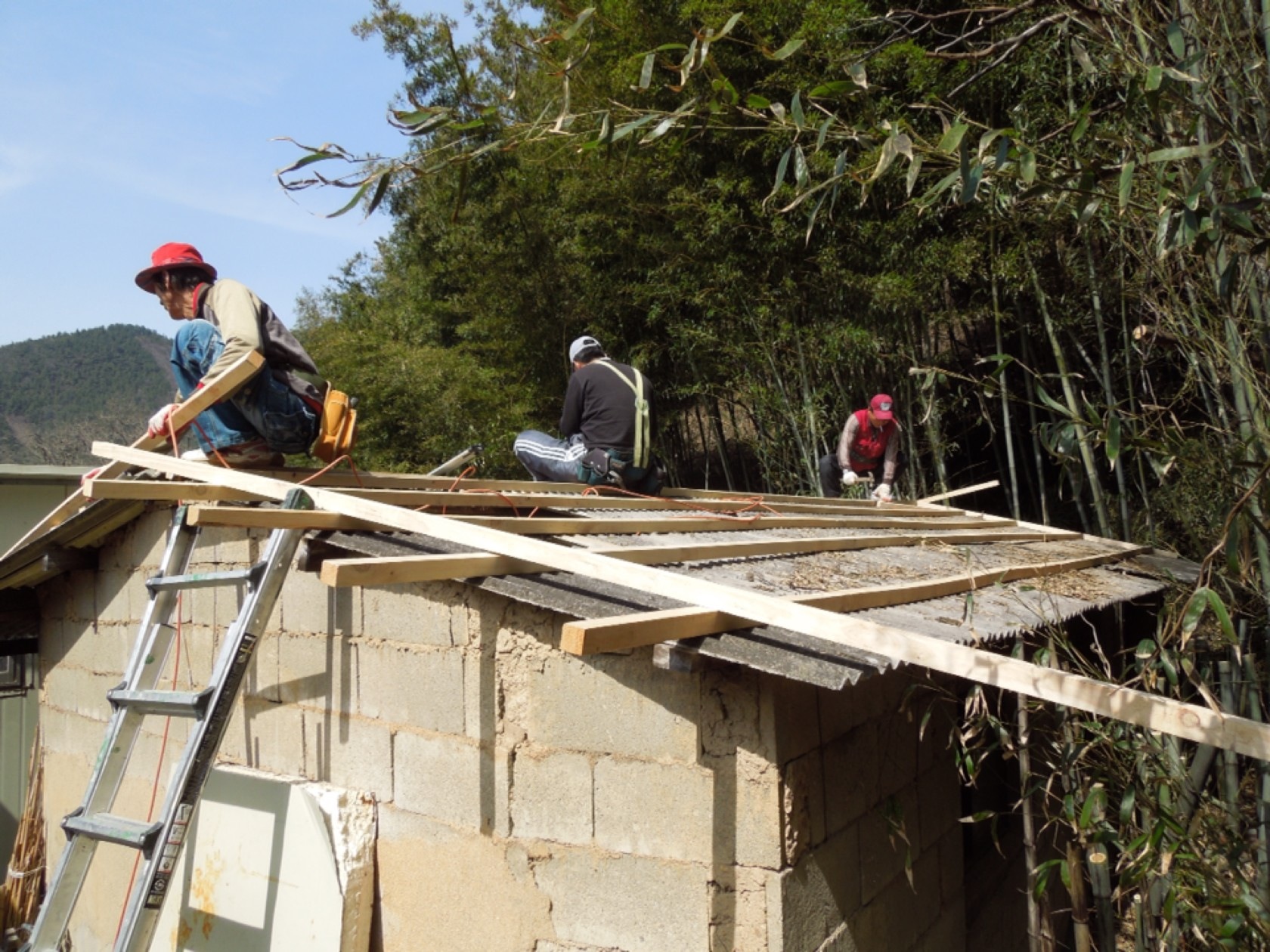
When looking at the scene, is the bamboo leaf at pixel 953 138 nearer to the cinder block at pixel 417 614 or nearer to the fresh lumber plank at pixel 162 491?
the cinder block at pixel 417 614

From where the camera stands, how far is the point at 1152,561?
21.0ft

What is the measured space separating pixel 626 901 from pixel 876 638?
4.83 feet

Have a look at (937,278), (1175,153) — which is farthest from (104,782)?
(937,278)

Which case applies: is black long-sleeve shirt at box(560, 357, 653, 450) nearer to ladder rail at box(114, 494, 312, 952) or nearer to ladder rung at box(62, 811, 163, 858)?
ladder rail at box(114, 494, 312, 952)

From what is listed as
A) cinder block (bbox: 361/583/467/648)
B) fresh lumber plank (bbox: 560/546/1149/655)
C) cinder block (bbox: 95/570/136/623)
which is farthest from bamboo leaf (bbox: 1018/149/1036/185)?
cinder block (bbox: 95/570/136/623)

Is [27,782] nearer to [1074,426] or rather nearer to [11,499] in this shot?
[11,499]

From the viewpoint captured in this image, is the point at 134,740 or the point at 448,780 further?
the point at 448,780

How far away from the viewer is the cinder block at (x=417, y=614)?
12.0ft

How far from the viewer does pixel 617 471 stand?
5.70 metres

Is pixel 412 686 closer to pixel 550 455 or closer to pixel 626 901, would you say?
pixel 626 901

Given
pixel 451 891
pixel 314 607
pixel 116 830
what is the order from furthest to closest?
pixel 314 607, pixel 451 891, pixel 116 830

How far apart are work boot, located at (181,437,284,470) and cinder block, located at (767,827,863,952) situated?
2667mm

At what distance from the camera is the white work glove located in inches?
153

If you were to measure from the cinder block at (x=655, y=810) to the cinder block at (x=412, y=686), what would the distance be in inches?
27.1
